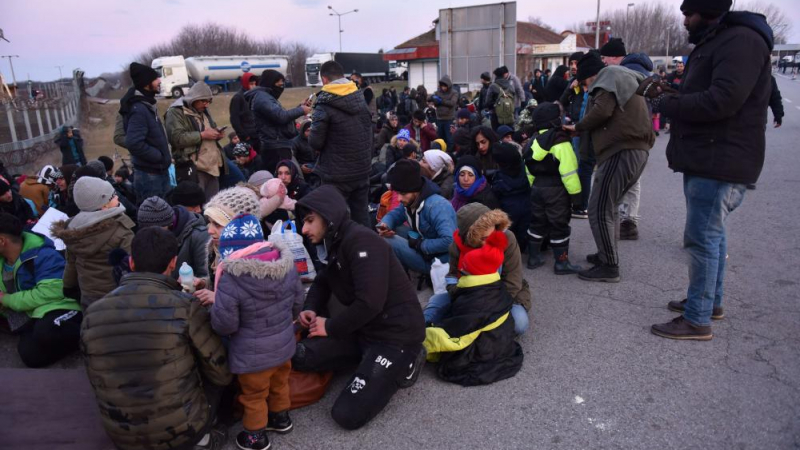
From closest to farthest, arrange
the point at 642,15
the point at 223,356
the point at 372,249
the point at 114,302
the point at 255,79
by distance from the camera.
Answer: the point at 114,302 → the point at 223,356 → the point at 372,249 → the point at 255,79 → the point at 642,15

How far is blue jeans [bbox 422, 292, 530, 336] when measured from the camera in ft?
12.8

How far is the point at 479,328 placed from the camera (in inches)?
140

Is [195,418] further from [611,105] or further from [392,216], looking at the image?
[611,105]

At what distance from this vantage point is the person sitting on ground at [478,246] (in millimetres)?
3756

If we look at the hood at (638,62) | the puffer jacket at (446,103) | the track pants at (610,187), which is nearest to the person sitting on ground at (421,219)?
the track pants at (610,187)

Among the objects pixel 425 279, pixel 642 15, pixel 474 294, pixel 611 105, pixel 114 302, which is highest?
pixel 642 15

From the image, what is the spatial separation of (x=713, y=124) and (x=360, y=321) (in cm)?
265

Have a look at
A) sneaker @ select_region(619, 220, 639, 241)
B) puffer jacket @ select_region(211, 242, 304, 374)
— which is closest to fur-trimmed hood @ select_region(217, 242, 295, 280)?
puffer jacket @ select_region(211, 242, 304, 374)

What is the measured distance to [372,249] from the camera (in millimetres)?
3182

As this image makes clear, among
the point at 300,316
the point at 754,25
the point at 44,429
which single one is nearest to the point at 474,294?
the point at 300,316

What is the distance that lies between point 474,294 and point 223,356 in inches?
67.4

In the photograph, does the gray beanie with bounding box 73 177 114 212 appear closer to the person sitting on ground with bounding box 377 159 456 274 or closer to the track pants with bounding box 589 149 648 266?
the person sitting on ground with bounding box 377 159 456 274

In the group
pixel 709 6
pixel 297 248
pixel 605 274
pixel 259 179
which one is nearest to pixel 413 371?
pixel 297 248

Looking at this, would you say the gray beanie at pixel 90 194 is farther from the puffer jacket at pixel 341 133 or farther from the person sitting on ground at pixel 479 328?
the person sitting on ground at pixel 479 328
